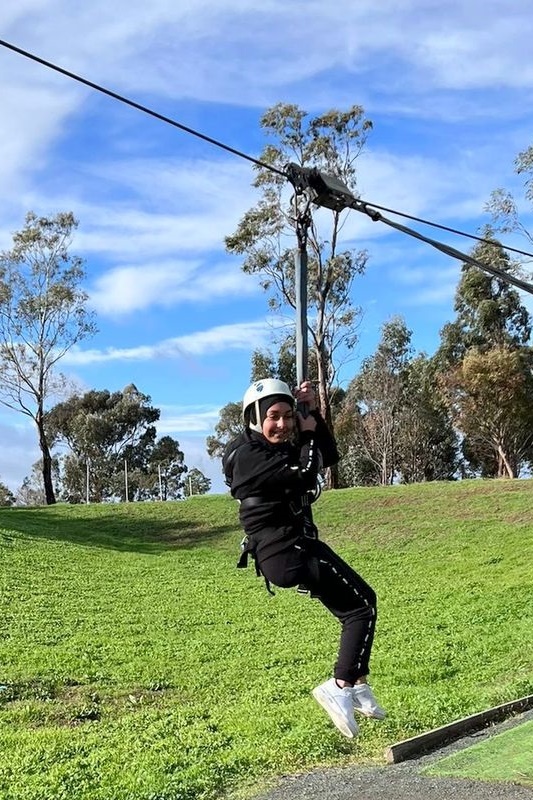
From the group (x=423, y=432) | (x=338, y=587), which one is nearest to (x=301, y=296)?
(x=338, y=587)

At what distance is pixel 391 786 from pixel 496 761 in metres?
0.78

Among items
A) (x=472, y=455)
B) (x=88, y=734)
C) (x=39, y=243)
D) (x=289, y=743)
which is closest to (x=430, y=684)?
(x=289, y=743)

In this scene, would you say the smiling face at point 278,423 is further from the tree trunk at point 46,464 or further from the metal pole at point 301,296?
the tree trunk at point 46,464

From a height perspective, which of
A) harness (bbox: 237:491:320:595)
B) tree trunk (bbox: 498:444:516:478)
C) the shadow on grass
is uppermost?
tree trunk (bbox: 498:444:516:478)

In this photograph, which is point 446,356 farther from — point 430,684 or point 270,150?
point 430,684

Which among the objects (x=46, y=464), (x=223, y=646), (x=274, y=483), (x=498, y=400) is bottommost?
(x=223, y=646)

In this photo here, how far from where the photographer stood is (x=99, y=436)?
53.2 m

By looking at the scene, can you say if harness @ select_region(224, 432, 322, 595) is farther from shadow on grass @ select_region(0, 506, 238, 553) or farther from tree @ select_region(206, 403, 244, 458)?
tree @ select_region(206, 403, 244, 458)

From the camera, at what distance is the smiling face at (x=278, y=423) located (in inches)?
164

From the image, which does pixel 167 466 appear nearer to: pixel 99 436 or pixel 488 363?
pixel 99 436

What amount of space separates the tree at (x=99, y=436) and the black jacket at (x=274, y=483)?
49.6m

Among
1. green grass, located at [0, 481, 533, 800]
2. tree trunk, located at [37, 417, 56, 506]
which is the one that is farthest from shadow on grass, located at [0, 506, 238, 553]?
tree trunk, located at [37, 417, 56, 506]

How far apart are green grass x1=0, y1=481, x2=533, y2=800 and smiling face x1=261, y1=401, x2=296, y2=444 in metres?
2.43

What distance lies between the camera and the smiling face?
4176 mm
